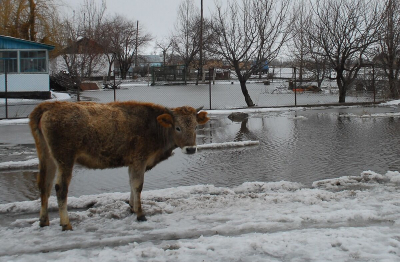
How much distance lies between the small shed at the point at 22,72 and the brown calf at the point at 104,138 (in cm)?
2601

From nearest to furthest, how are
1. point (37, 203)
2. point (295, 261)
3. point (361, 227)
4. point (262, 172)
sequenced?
point (295, 261) < point (361, 227) < point (37, 203) < point (262, 172)

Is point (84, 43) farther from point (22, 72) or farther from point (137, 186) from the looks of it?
point (137, 186)

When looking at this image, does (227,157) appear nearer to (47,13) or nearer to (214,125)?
(214,125)

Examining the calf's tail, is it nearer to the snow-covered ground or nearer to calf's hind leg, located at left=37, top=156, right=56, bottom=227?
calf's hind leg, located at left=37, top=156, right=56, bottom=227

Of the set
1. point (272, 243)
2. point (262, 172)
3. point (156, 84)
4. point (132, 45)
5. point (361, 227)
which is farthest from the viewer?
point (132, 45)

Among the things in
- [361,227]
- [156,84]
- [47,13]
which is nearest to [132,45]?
[156,84]

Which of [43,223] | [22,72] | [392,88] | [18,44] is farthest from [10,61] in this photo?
[43,223]

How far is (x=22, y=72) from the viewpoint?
30.3 meters

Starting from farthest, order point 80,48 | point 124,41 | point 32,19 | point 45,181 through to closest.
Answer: point 124,41 < point 32,19 < point 80,48 < point 45,181

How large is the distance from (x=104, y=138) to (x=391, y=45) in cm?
2304

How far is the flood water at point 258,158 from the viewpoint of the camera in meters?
8.36

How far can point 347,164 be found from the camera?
955 centimetres

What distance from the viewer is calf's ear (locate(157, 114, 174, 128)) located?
594cm

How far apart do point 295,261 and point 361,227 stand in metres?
1.36
